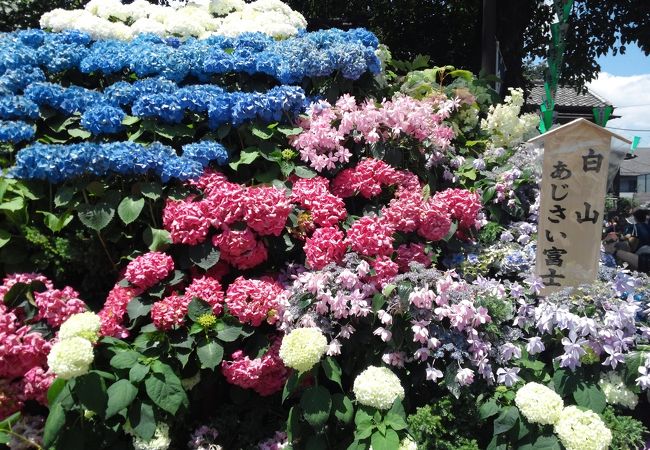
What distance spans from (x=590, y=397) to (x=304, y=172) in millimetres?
1622

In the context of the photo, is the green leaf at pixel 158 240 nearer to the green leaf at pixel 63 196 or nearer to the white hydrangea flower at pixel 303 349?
the green leaf at pixel 63 196

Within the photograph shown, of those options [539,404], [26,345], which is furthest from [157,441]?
[539,404]

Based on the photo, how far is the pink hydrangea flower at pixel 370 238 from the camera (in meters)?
2.33

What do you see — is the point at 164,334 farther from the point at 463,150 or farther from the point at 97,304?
the point at 463,150

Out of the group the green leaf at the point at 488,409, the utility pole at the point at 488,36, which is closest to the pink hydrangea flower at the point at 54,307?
the green leaf at the point at 488,409

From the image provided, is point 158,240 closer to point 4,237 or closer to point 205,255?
point 205,255

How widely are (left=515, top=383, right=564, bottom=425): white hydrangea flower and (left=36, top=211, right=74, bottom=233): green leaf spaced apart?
2.06 metres

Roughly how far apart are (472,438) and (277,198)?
1.28 meters

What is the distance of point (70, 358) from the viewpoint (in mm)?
1898

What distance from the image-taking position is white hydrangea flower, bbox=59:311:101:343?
201 cm

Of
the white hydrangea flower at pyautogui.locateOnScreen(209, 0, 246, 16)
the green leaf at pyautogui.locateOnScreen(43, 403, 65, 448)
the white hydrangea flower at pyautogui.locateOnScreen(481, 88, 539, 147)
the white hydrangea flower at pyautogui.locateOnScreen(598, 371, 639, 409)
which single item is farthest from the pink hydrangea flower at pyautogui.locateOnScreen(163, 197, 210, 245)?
the white hydrangea flower at pyautogui.locateOnScreen(209, 0, 246, 16)

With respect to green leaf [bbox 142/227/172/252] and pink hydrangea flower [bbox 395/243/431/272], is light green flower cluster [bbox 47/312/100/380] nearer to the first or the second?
green leaf [bbox 142/227/172/252]

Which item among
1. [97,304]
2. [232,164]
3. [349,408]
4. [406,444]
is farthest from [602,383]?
[97,304]

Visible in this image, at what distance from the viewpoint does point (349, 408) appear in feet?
6.91
